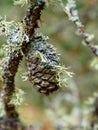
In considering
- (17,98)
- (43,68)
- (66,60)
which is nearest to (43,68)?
(43,68)

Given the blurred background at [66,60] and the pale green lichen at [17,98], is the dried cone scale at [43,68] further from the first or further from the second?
the blurred background at [66,60]

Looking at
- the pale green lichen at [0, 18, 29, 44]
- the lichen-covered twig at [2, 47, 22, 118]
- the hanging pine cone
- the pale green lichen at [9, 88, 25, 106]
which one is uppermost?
the pale green lichen at [0, 18, 29, 44]

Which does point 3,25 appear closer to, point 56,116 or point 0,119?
point 0,119

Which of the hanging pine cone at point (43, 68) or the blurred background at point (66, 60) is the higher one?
the blurred background at point (66, 60)

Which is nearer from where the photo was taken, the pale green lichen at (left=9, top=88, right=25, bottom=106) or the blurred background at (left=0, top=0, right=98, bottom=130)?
the pale green lichen at (left=9, top=88, right=25, bottom=106)

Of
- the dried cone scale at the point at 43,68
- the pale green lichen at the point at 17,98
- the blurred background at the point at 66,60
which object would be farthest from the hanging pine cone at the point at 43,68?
the blurred background at the point at 66,60

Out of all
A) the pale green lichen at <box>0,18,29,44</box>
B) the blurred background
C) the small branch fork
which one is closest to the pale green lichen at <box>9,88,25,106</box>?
the small branch fork

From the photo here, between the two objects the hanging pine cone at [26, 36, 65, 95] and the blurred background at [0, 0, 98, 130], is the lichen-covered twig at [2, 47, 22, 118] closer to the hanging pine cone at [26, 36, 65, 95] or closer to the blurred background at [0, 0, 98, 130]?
the hanging pine cone at [26, 36, 65, 95]

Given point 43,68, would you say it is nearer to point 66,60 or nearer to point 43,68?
point 43,68

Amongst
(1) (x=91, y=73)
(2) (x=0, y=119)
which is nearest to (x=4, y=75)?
(2) (x=0, y=119)
